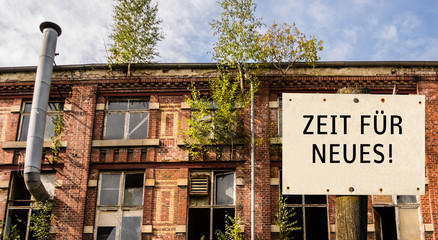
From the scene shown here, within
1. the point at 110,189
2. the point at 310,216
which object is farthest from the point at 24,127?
the point at 310,216

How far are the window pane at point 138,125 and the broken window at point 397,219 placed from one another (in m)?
9.00

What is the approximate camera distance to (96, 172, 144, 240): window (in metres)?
16.2

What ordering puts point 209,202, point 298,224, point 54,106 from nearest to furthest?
1. point 298,224
2. point 209,202
3. point 54,106

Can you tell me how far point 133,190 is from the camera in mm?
16641

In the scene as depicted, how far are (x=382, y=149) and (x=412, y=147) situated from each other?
0.17 meters

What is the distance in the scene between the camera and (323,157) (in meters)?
2.72

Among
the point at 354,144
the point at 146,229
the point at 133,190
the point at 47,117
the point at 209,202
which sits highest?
the point at 47,117

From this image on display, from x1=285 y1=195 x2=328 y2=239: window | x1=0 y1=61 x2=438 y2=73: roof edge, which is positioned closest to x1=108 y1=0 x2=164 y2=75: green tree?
x1=0 y1=61 x2=438 y2=73: roof edge

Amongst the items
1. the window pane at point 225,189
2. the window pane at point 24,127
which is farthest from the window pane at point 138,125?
the window pane at point 24,127

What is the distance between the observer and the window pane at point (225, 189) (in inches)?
641

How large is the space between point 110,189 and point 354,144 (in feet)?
49.2

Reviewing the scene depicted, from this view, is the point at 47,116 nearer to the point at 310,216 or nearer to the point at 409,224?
the point at 310,216

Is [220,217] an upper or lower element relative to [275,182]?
lower

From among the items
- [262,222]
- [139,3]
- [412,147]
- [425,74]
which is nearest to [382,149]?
[412,147]
